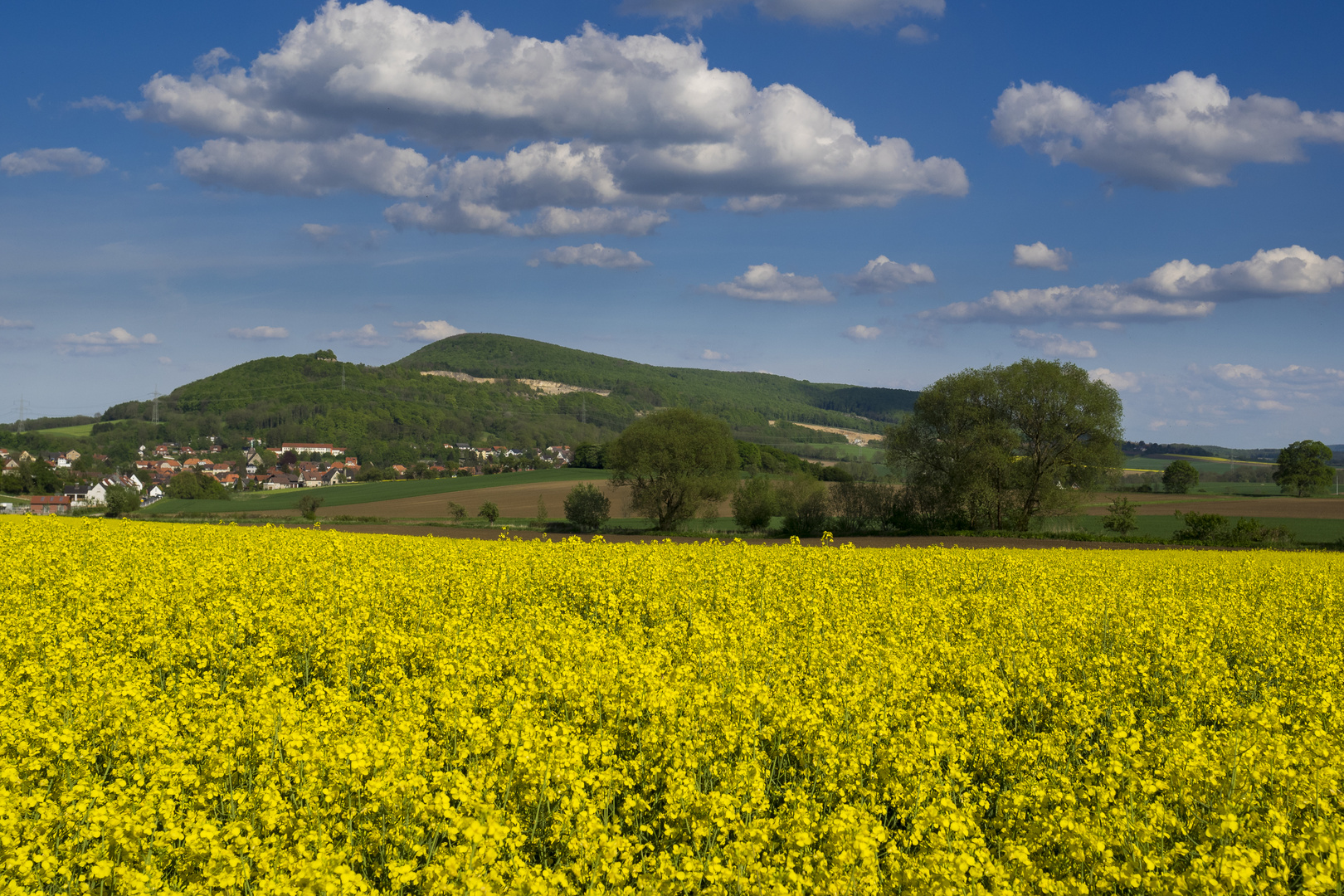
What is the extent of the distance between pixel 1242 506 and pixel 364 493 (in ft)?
287

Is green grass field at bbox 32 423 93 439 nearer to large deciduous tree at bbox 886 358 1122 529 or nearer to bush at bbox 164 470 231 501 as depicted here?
bush at bbox 164 470 231 501

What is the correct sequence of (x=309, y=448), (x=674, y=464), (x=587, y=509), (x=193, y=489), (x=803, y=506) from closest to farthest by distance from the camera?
(x=803, y=506) → (x=674, y=464) → (x=587, y=509) → (x=193, y=489) → (x=309, y=448)

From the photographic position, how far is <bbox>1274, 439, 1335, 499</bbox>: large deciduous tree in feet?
271

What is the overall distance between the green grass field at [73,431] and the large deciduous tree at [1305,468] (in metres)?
206

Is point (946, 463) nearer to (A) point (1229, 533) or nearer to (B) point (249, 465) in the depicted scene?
(A) point (1229, 533)

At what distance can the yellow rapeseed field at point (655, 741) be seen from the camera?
5.02 m

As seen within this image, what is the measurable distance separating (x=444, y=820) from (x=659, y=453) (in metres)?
50.6

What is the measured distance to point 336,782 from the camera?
5.93 m

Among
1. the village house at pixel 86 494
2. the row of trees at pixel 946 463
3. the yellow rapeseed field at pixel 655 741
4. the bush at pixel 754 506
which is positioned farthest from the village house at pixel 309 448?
the yellow rapeseed field at pixel 655 741

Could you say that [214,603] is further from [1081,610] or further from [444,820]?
[1081,610]

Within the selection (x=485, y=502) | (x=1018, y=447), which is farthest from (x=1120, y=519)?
(x=485, y=502)

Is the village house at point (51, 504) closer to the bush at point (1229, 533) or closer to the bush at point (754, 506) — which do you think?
the bush at point (754, 506)

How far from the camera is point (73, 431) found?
184625 millimetres

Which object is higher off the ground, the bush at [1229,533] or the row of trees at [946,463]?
the row of trees at [946,463]
